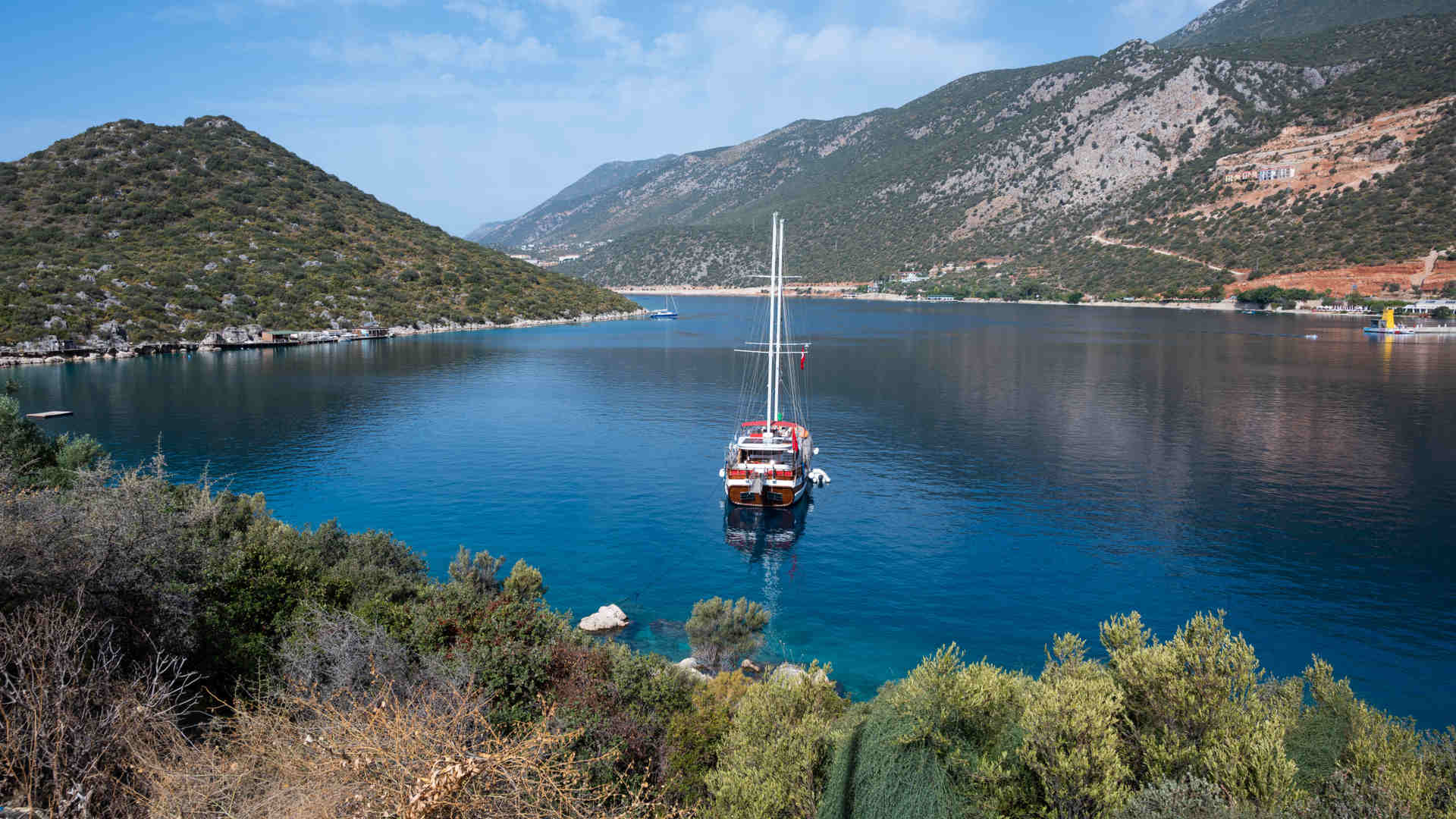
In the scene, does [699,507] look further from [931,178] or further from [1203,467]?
[931,178]

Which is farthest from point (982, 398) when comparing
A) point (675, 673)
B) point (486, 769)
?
point (486, 769)

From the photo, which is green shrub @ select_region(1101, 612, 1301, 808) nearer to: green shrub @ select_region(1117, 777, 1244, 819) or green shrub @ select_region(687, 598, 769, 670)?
green shrub @ select_region(1117, 777, 1244, 819)

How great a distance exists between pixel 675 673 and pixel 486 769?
9.31 metres

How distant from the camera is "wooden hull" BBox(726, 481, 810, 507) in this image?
30.8m

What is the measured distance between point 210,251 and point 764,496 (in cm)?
9009

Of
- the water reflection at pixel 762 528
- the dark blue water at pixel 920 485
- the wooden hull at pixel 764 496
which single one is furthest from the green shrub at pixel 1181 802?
the wooden hull at pixel 764 496

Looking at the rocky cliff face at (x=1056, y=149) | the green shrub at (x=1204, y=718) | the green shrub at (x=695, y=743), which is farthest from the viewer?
the rocky cliff face at (x=1056, y=149)

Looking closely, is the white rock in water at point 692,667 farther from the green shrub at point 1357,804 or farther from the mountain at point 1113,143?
the mountain at point 1113,143

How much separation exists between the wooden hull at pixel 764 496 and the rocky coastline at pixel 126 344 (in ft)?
215

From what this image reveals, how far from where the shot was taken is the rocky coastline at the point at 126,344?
208ft

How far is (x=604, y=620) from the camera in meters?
21.0

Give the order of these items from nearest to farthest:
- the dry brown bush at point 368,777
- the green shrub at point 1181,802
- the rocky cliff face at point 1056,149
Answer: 1. the dry brown bush at point 368,777
2. the green shrub at point 1181,802
3. the rocky cliff face at point 1056,149

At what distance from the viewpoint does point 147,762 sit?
7.35 metres

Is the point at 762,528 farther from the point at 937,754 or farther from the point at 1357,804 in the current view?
the point at 1357,804
